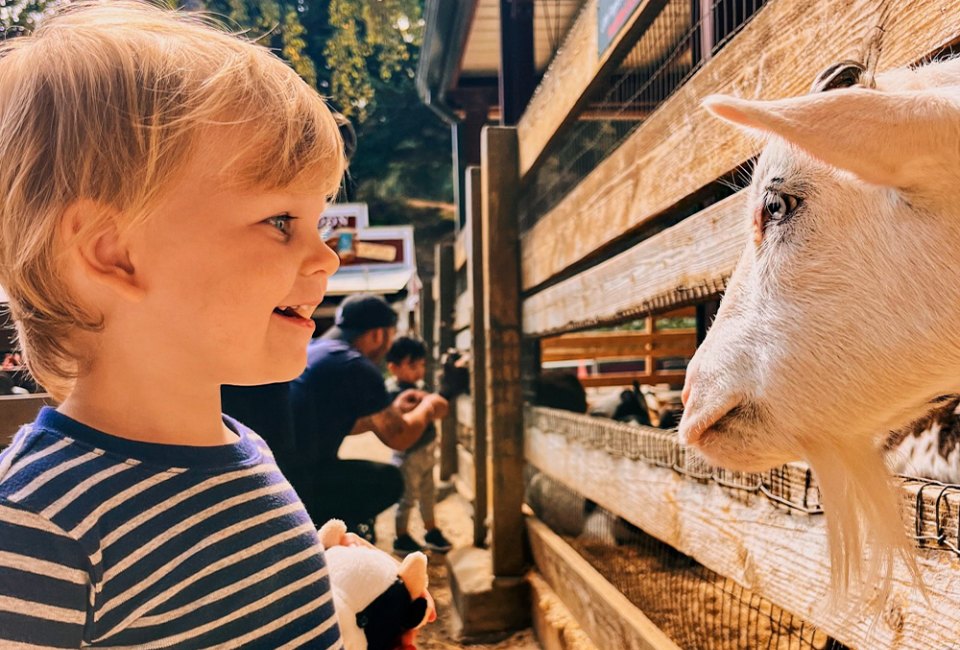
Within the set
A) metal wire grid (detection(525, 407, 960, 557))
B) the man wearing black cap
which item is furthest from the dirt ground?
metal wire grid (detection(525, 407, 960, 557))

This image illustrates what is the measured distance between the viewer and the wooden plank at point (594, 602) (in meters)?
1.67

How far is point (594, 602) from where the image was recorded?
203 cm

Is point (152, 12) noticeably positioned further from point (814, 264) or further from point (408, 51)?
point (408, 51)

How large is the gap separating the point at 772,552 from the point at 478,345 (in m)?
2.74

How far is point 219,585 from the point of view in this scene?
78 cm

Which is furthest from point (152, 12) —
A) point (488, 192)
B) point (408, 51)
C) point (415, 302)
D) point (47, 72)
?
point (408, 51)

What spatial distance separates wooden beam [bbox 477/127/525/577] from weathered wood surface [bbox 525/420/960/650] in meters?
1.10

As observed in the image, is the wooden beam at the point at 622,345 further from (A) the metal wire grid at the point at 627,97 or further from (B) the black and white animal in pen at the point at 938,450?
(B) the black and white animal in pen at the point at 938,450

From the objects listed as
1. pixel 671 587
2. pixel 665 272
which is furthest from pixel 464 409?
pixel 665 272

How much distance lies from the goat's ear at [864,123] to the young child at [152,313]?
0.51m

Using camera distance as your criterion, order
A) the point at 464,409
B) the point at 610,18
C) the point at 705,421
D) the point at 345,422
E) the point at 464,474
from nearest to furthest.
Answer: the point at 705,421 < the point at 610,18 < the point at 345,422 < the point at 464,409 < the point at 464,474

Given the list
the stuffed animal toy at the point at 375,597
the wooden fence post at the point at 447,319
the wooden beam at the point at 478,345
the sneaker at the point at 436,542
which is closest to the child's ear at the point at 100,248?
the stuffed animal toy at the point at 375,597

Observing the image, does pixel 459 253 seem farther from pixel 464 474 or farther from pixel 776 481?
pixel 776 481

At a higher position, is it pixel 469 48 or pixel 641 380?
pixel 469 48
